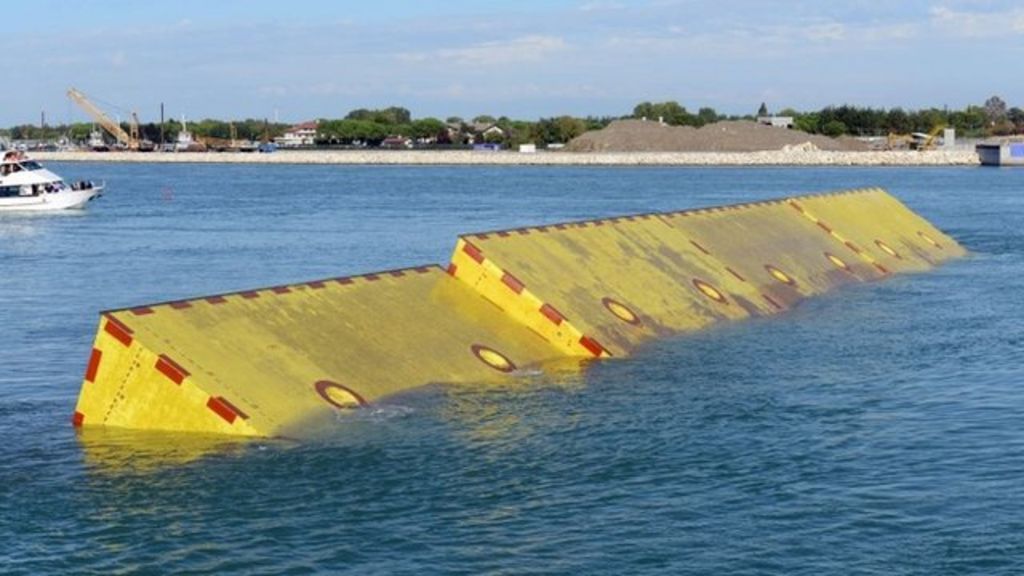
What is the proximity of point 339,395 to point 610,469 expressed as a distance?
4949 mm

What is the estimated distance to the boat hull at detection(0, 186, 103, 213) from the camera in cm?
8994

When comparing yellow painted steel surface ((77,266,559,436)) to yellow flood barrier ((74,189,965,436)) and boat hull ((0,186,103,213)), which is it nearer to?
yellow flood barrier ((74,189,965,436))

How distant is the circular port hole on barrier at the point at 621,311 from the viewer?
31.2 m

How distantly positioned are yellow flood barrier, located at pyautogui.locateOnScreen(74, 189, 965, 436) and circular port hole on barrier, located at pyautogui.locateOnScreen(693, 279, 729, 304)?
0.07m

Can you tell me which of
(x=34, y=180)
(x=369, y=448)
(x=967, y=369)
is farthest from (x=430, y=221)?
(x=369, y=448)

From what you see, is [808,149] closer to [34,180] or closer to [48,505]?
[34,180]

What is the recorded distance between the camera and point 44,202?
3565 inches

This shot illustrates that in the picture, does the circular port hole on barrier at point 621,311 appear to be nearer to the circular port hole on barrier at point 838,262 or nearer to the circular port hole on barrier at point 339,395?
the circular port hole on barrier at point 339,395

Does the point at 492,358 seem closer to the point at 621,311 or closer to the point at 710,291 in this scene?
the point at 621,311

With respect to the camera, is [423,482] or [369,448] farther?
[369,448]

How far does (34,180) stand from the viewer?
91.4 metres

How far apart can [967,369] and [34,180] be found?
73.4 m

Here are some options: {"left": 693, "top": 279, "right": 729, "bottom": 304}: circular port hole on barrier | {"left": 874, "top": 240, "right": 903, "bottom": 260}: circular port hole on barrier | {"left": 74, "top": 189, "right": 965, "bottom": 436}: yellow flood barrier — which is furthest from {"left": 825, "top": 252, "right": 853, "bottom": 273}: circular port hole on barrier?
{"left": 693, "top": 279, "right": 729, "bottom": 304}: circular port hole on barrier

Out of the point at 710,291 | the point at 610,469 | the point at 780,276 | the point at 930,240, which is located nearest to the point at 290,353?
the point at 610,469
